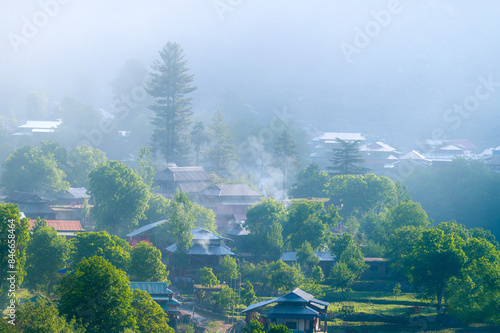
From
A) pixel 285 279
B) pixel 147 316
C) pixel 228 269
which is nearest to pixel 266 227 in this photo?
pixel 228 269

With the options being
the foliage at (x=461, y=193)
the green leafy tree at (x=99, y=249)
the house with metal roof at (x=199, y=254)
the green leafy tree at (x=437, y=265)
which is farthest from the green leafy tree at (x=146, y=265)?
the foliage at (x=461, y=193)

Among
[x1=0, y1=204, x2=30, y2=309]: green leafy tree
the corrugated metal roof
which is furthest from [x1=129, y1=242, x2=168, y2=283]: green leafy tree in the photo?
[x1=0, y1=204, x2=30, y2=309]: green leafy tree

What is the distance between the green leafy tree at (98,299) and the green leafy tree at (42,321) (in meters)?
1.63

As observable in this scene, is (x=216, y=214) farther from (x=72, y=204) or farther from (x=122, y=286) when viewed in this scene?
(x=122, y=286)

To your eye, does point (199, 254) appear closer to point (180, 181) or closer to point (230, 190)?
point (230, 190)

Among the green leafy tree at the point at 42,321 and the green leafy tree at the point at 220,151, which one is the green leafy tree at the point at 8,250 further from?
the green leafy tree at the point at 220,151

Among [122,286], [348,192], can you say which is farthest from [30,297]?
[348,192]

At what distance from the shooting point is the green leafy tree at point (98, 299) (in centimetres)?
4569

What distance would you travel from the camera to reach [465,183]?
104m

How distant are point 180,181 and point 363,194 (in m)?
26.6

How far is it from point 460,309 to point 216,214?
40.2 m

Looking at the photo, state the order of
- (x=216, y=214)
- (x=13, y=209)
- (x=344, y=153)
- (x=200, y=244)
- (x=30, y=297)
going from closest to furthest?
1. (x=13, y=209)
2. (x=30, y=297)
3. (x=200, y=244)
4. (x=216, y=214)
5. (x=344, y=153)

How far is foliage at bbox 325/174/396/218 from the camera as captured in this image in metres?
92.0

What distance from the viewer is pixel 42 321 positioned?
4219 centimetres
